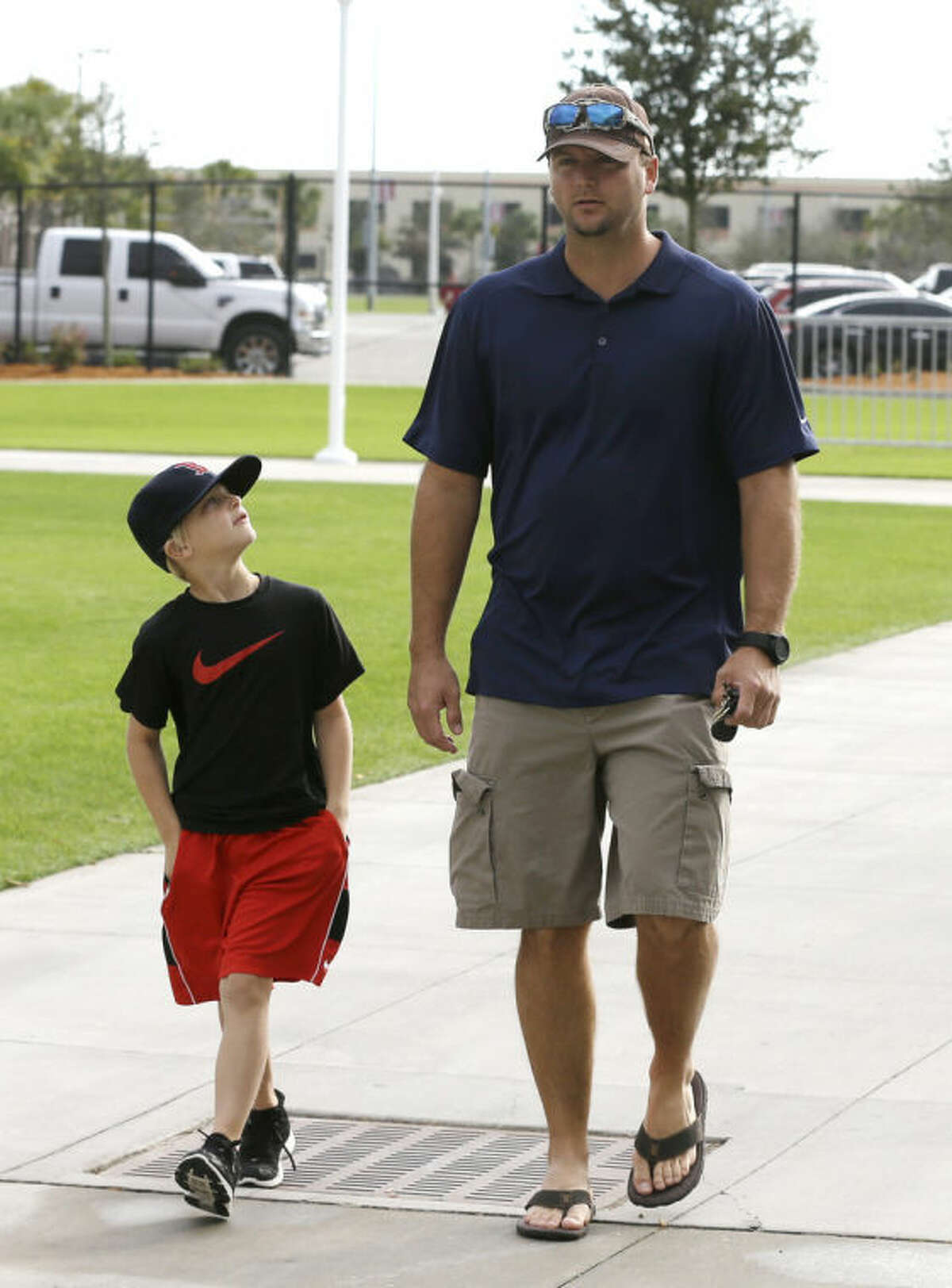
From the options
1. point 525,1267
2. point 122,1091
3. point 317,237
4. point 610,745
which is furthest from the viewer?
point 317,237

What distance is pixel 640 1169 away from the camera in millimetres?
4562

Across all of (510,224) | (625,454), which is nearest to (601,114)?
(625,454)

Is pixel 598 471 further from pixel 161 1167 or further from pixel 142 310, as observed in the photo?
pixel 142 310

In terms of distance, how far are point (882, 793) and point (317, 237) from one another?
107 meters

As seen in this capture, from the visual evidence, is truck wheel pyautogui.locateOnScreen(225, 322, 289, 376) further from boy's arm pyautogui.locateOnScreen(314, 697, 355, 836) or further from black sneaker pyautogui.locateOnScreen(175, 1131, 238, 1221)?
black sneaker pyautogui.locateOnScreen(175, 1131, 238, 1221)

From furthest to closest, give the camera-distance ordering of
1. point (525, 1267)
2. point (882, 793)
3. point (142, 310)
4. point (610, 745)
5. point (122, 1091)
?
point (142, 310)
point (882, 793)
point (122, 1091)
point (610, 745)
point (525, 1267)

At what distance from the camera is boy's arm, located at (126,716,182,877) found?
484 centimetres

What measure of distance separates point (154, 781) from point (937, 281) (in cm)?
5450

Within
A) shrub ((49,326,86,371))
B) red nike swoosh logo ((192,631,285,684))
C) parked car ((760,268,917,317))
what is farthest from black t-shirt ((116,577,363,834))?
parked car ((760,268,917,317))

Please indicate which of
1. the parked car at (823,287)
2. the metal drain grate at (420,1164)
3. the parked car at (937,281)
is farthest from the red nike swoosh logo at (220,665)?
the parked car at (937,281)

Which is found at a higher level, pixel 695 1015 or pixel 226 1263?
pixel 695 1015

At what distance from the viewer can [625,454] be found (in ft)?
15.0

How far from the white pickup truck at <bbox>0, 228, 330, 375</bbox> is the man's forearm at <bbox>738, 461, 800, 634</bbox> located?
37.2 metres

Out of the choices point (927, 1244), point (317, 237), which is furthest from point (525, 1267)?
point (317, 237)
